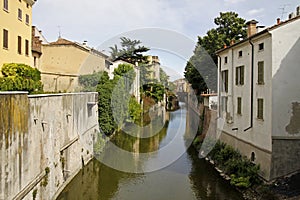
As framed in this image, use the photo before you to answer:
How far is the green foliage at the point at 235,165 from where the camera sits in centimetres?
1333

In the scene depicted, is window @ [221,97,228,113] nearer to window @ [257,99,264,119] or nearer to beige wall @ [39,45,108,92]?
window @ [257,99,264,119]

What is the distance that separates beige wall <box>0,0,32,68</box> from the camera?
17781 mm

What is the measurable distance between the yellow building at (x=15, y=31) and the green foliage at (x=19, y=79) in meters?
0.61

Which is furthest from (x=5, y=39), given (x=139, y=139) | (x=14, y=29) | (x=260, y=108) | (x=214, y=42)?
(x=214, y=42)

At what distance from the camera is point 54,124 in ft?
40.9

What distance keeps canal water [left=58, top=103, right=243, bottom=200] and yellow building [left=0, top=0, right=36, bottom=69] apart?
8.16m

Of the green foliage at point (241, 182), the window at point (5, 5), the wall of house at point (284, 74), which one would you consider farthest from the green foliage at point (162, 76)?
the wall of house at point (284, 74)

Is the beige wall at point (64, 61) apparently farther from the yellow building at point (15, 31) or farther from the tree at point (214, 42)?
the tree at point (214, 42)

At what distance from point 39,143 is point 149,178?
6999 mm

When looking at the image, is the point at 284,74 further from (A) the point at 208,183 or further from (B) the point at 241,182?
(A) the point at 208,183

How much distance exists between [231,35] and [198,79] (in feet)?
18.3

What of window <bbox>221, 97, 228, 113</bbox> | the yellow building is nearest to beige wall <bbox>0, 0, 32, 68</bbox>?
the yellow building

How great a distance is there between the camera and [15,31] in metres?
19.3

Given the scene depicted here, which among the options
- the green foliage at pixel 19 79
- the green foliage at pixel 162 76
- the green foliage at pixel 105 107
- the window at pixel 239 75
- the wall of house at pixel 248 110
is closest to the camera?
the wall of house at pixel 248 110
